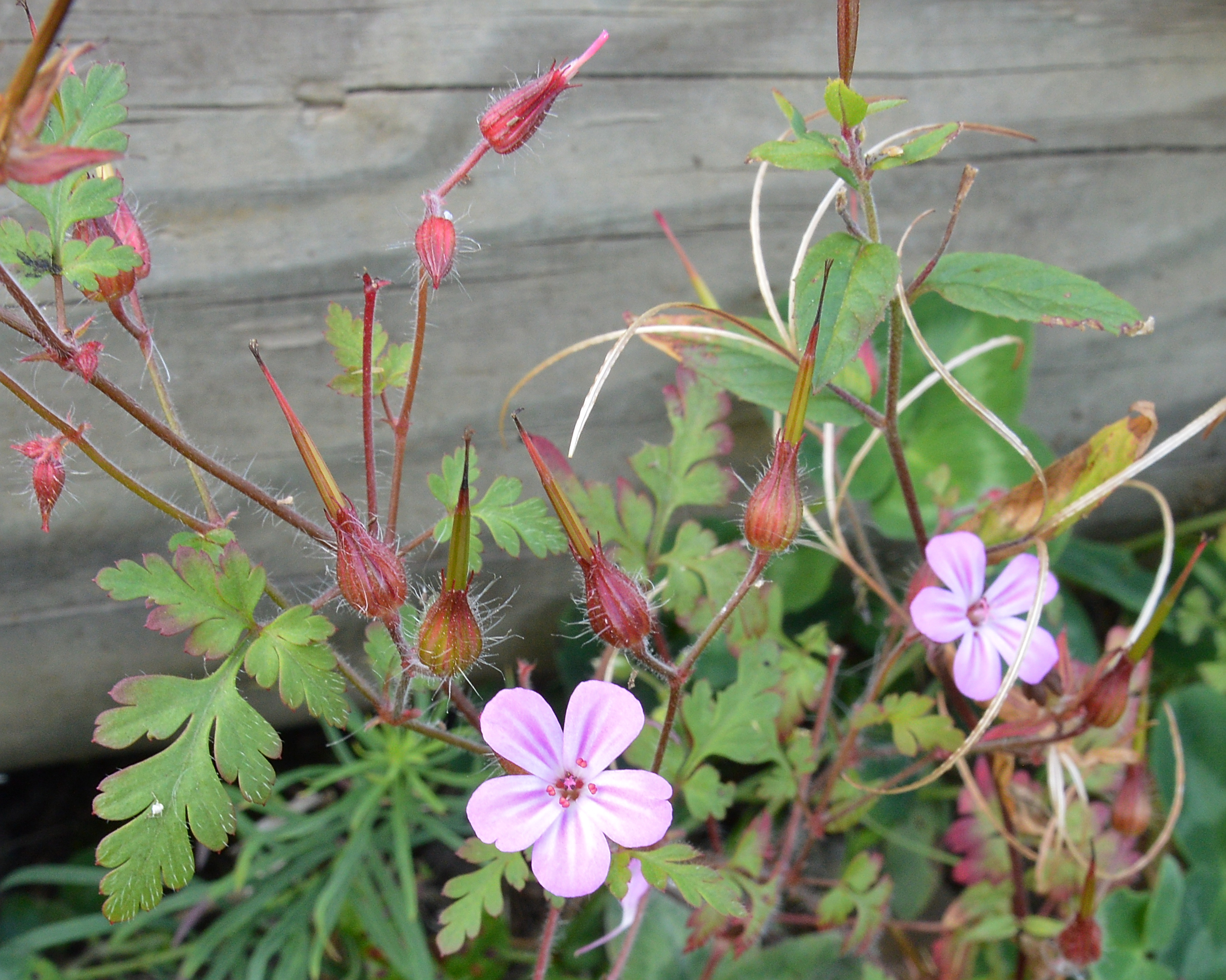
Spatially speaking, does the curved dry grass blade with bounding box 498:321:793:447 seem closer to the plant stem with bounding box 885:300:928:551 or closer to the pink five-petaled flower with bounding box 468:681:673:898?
the plant stem with bounding box 885:300:928:551

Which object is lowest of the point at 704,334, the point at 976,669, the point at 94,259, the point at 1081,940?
the point at 1081,940

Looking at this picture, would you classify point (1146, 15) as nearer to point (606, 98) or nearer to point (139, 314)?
point (606, 98)

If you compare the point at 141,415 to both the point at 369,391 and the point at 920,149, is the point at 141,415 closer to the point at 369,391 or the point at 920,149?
the point at 369,391

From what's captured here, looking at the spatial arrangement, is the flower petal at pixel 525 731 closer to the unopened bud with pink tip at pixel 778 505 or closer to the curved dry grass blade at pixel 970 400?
the unopened bud with pink tip at pixel 778 505

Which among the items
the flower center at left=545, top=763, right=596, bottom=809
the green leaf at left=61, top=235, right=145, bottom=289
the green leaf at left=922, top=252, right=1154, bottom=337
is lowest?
the flower center at left=545, top=763, right=596, bottom=809

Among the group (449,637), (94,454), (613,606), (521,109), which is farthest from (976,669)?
(94,454)

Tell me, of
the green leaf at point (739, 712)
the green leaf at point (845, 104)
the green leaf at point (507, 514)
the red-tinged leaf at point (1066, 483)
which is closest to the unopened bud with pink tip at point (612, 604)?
the green leaf at point (507, 514)

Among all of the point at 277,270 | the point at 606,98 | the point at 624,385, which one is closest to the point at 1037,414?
the point at 624,385

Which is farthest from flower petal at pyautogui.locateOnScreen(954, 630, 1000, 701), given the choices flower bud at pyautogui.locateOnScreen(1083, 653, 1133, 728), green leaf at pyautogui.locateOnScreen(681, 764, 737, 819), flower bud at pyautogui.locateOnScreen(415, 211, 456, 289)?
flower bud at pyautogui.locateOnScreen(415, 211, 456, 289)
